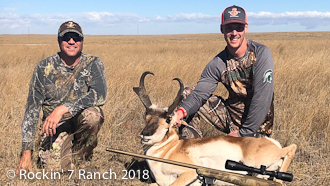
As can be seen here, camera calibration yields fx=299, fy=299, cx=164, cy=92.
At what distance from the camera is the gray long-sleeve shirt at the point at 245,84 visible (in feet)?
13.6

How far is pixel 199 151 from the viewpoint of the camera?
3672 millimetres

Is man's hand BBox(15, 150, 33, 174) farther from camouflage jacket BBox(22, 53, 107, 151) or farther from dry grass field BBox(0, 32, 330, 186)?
camouflage jacket BBox(22, 53, 107, 151)

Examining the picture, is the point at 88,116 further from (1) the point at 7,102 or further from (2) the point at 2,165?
(1) the point at 7,102

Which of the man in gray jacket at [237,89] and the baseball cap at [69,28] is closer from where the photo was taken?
the man in gray jacket at [237,89]

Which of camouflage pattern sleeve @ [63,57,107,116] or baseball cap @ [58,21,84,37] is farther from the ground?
baseball cap @ [58,21,84,37]

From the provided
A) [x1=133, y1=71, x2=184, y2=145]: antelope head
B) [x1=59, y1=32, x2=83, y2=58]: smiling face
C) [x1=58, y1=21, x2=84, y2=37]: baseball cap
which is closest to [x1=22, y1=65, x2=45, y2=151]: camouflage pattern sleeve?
[x1=59, y1=32, x2=83, y2=58]: smiling face

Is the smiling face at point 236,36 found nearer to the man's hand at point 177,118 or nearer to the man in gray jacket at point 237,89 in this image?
the man in gray jacket at point 237,89

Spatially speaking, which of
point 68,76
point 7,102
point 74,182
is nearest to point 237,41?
point 68,76

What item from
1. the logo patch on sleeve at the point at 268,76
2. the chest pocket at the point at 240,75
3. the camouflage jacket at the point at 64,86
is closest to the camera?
the logo patch on sleeve at the point at 268,76

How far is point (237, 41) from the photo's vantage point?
4.27 metres

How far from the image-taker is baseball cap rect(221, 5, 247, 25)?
4227mm

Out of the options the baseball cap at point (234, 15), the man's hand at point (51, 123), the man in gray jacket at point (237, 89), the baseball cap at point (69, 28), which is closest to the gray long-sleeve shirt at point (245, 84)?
the man in gray jacket at point (237, 89)

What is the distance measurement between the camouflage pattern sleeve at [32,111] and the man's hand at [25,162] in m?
0.07

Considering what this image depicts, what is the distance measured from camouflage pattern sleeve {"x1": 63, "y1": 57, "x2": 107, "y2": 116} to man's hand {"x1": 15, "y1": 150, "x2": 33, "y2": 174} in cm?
79
